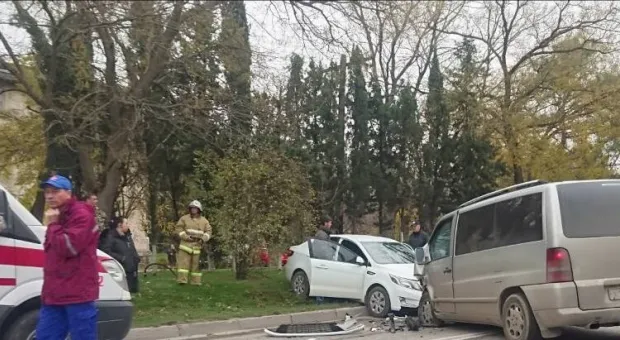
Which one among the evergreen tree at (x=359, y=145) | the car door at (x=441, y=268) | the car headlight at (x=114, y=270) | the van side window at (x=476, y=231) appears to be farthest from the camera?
the evergreen tree at (x=359, y=145)

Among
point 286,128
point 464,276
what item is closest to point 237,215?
point 286,128

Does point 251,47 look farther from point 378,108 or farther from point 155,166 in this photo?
point 378,108

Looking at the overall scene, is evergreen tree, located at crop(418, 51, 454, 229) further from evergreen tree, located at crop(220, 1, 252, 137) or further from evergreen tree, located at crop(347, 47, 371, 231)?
evergreen tree, located at crop(220, 1, 252, 137)

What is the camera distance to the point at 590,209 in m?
7.62

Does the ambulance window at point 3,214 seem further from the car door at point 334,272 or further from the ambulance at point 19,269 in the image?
the car door at point 334,272

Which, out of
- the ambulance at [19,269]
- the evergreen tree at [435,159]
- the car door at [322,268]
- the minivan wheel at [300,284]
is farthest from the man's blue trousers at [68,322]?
the evergreen tree at [435,159]

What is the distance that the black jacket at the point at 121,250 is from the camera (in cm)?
1192

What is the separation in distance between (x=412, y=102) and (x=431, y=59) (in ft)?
25.0

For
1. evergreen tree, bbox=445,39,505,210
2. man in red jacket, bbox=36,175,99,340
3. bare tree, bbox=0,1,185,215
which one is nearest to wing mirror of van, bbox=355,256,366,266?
bare tree, bbox=0,1,185,215

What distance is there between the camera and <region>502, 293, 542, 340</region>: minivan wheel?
7922 mm

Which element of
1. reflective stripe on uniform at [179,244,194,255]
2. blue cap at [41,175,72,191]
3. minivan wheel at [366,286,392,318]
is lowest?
minivan wheel at [366,286,392,318]

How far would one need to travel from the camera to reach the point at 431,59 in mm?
32656

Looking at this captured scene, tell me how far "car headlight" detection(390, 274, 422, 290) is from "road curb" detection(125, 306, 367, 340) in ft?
3.30

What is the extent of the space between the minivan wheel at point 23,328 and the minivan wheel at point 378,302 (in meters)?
6.83
